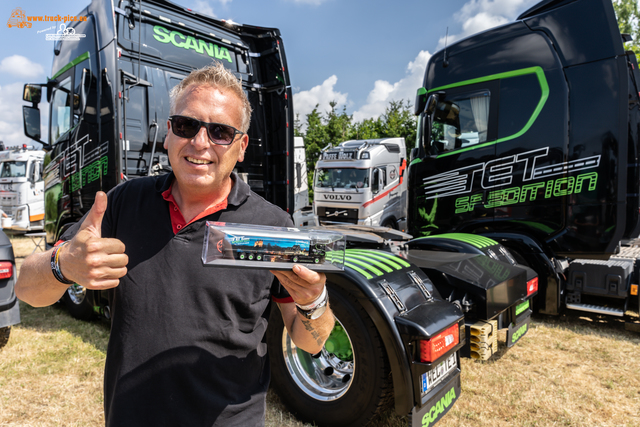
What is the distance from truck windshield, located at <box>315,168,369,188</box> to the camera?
13008mm

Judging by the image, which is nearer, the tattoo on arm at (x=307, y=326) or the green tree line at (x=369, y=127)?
the tattoo on arm at (x=307, y=326)

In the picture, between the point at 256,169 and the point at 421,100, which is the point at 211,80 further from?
the point at 421,100

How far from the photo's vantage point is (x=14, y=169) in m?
13.7

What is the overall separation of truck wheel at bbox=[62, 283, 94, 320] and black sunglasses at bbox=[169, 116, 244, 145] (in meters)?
4.01

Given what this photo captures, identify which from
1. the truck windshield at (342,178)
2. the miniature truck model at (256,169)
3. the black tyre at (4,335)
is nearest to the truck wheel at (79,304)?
the miniature truck model at (256,169)

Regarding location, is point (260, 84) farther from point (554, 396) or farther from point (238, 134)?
point (554, 396)

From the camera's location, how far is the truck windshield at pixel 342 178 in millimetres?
13008

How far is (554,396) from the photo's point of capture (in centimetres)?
308

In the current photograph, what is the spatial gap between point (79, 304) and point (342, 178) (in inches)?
386

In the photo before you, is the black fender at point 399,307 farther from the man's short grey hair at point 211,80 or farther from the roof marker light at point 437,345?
the man's short grey hair at point 211,80

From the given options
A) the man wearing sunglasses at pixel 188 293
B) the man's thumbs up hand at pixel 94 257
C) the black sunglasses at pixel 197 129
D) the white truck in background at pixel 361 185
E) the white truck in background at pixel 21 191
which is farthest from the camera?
the white truck in background at pixel 21 191

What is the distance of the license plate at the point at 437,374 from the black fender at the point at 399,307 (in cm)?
8

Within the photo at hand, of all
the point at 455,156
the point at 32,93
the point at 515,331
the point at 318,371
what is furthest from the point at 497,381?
the point at 32,93

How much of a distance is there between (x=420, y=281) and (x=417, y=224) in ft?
10.3
